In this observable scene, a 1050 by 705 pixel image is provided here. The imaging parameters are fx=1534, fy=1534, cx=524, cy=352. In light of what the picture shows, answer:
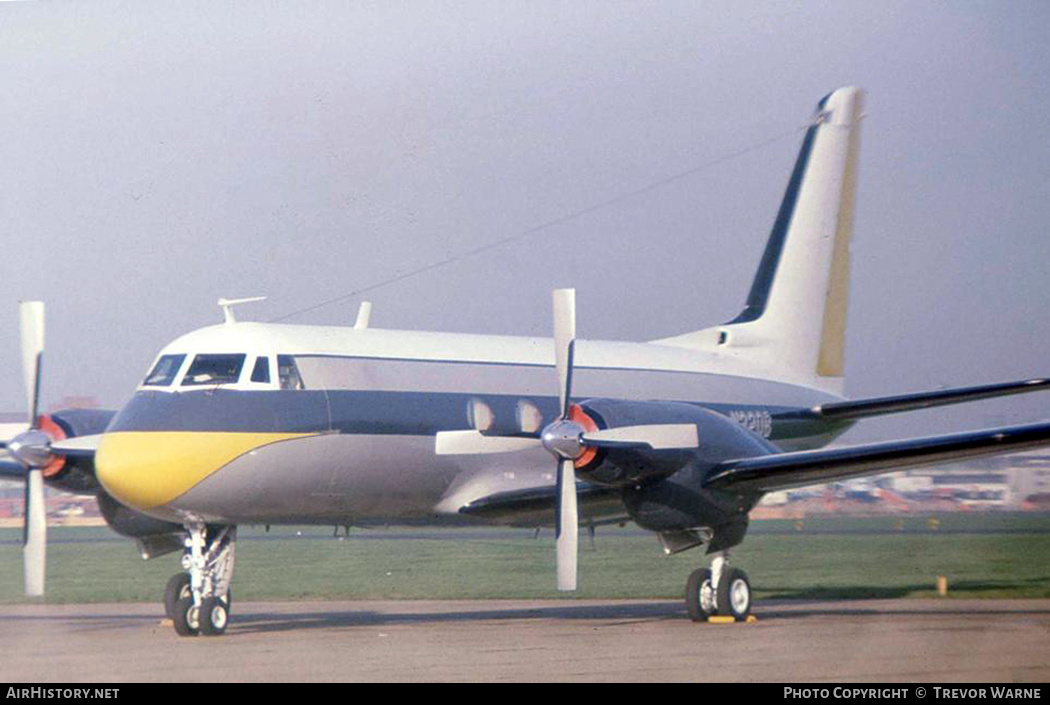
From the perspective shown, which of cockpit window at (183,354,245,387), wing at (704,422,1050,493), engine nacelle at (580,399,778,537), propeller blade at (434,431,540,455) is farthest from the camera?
propeller blade at (434,431,540,455)

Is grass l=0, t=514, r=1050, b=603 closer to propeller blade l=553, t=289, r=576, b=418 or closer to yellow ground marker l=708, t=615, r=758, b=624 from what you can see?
yellow ground marker l=708, t=615, r=758, b=624

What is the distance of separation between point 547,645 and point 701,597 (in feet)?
9.08

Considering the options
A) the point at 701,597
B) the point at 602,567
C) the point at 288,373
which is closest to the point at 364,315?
the point at 288,373

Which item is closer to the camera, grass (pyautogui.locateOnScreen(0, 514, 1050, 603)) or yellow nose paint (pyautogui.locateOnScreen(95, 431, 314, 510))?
yellow nose paint (pyautogui.locateOnScreen(95, 431, 314, 510))

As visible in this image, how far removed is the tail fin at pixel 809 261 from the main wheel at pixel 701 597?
5.18 m

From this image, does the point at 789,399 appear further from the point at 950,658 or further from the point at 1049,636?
the point at 950,658

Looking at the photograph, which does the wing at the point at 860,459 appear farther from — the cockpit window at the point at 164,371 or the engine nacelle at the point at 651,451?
the cockpit window at the point at 164,371

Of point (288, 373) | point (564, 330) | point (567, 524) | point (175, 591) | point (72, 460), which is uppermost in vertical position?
point (564, 330)

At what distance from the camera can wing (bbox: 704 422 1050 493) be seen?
1319cm

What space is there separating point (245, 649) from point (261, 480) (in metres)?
1.87

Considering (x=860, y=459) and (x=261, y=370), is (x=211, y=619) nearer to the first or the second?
(x=261, y=370)

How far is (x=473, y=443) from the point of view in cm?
1541

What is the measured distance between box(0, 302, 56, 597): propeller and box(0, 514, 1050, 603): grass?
3.33m

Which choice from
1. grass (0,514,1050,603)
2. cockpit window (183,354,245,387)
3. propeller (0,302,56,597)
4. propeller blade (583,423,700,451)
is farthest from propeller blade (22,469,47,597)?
propeller blade (583,423,700,451)
